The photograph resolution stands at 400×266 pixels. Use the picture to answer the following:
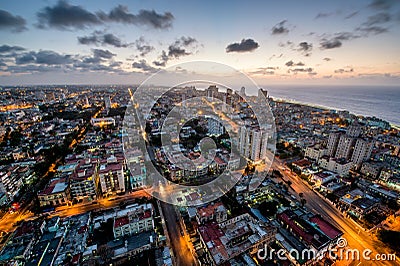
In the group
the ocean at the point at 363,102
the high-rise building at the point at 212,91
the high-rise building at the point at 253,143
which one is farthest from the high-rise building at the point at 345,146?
the ocean at the point at 363,102

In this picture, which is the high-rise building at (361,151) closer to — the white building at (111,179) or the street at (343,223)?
the street at (343,223)

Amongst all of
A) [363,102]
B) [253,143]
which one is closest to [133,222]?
[253,143]

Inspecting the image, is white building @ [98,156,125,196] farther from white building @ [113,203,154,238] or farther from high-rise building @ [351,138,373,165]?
high-rise building @ [351,138,373,165]

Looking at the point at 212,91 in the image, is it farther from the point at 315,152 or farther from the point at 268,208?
the point at 268,208
